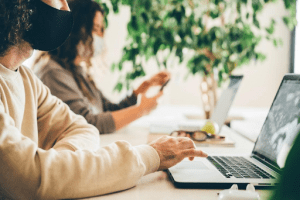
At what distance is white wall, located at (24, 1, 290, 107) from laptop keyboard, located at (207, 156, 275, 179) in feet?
8.77

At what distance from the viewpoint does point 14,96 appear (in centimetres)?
73

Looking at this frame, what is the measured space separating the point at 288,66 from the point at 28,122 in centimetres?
328

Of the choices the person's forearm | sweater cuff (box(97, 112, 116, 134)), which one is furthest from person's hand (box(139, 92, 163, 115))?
sweater cuff (box(97, 112, 116, 134))

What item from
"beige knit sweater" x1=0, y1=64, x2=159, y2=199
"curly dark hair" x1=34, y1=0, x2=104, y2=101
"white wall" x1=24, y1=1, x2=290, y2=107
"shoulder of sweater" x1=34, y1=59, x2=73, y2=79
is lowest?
"white wall" x1=24, y1=1, x2=290, y2=107

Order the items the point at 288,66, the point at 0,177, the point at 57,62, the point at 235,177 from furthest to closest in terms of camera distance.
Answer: the point at 288,66
the point at 57,62
the point at 235,177
the point at 0,177

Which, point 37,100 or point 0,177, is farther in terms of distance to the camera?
point 37,100

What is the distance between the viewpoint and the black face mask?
65cm

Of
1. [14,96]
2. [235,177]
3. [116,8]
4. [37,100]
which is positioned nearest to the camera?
[235,177]

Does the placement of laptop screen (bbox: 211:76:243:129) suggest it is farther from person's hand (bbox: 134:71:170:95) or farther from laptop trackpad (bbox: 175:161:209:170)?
laptop trackpad (bbox: 175:161:209:170)

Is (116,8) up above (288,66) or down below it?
above

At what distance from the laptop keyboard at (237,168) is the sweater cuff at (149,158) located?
0.50ft

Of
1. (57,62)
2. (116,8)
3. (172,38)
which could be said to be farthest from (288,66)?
(57,62)

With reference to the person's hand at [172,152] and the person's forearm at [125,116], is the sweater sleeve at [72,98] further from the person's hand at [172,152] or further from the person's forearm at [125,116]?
the person's hand at [172,152]

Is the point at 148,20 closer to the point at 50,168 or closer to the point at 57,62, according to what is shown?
the point at 57,62
